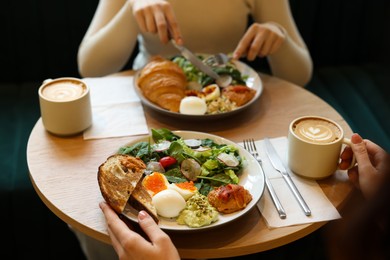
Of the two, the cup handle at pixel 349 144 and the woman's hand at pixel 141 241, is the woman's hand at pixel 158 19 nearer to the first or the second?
the cup handle at pixel 349 144

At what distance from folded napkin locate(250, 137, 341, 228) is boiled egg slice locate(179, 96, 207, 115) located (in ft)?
0.82

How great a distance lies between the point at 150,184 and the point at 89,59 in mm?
800

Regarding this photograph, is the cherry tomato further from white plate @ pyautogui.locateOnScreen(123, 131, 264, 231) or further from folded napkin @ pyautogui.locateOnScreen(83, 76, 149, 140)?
folded napkin @ pyautogui.locateOnScreen(83, 76, 149, 140)

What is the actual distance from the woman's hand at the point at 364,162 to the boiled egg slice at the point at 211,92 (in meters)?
0.42

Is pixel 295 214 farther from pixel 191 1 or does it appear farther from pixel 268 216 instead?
pixel 191 1

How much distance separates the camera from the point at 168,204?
1.12m

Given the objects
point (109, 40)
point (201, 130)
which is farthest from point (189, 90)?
point (109, 40)

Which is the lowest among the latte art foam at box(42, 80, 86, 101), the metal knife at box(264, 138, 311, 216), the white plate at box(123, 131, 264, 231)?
the metal knife at box(264, 138, 311, 216)

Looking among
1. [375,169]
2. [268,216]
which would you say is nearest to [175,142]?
[268,216]

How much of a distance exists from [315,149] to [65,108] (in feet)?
2.06

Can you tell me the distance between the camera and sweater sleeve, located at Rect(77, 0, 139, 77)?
183cm

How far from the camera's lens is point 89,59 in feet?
6.07

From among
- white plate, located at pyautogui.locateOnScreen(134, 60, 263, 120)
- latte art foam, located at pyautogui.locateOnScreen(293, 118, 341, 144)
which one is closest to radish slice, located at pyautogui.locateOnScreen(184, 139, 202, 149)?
white plate, located at pyautogui.locateOnScreen(134, 60, 263, 120)

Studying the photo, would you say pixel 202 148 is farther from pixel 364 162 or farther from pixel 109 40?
pixel 109 40
